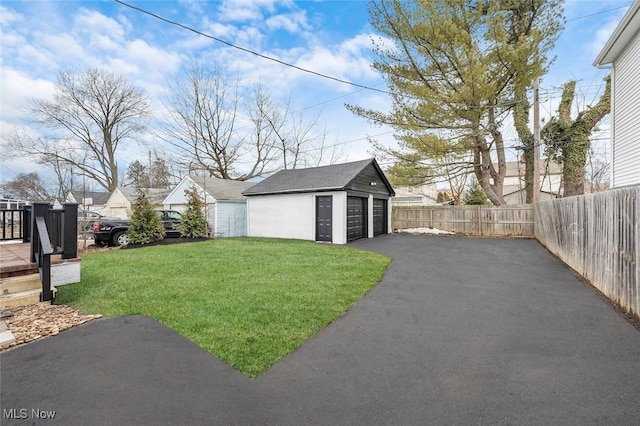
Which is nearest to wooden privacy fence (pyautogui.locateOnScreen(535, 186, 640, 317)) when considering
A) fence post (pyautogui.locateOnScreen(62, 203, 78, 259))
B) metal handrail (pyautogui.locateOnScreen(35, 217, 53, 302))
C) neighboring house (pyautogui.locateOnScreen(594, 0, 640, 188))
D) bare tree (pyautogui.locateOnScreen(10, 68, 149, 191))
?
neighboring house (pyautogui.locateOnScreen(594, 0, 640, 188))

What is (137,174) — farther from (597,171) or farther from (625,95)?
(597,171)

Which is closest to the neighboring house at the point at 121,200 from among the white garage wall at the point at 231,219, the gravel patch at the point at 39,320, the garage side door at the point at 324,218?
the white garage wall at the point at 231,219

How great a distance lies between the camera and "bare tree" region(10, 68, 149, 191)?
24.2 meters

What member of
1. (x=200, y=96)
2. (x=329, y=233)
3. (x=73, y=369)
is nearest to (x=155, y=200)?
(x=200, y=96)

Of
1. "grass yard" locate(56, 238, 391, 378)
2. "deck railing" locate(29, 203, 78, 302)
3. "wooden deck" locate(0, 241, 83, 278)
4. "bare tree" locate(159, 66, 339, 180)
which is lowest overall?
"grass yard" locate(56, 238, 391, 378)

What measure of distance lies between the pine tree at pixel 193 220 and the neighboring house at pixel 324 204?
7.74 ft

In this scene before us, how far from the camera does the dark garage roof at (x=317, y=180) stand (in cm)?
1284

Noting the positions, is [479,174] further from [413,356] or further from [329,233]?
[413,356]

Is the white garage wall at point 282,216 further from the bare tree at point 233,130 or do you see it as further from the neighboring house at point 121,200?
the neighboring house at point 121,200

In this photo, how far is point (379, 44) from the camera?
1408 cm

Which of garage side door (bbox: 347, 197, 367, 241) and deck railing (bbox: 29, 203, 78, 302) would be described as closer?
deck railing (bbox: 29, 203, 78, 302)

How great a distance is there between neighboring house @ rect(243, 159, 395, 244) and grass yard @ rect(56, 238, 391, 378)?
4197 mm

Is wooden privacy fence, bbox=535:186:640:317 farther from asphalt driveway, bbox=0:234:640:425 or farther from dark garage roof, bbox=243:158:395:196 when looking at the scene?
dark garage roof, bbox=243:158:395:196

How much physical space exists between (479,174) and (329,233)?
30.2 ft
